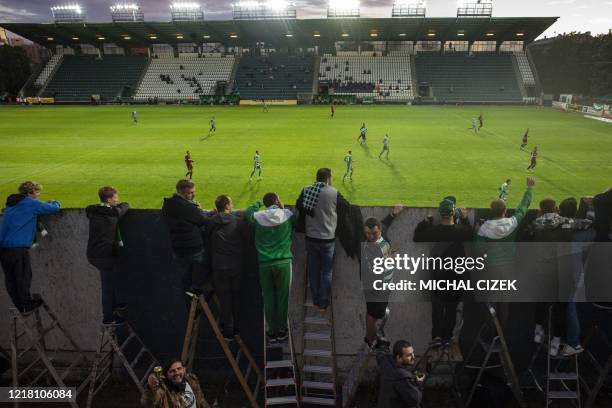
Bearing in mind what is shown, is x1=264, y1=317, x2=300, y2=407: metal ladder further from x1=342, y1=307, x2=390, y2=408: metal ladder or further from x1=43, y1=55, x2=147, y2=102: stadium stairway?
x1=43, y1=55, x2=147, y2=102: stadium stairway

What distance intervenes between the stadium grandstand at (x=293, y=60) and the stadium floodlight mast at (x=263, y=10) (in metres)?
1.06

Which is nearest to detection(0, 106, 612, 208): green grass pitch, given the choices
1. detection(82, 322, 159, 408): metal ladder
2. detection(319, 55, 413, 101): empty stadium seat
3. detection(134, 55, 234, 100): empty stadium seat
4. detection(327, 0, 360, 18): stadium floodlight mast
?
detection(82, 322, 159, 408): metal ladder

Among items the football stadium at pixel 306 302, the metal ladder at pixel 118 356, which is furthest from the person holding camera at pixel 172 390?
the metal ladder at pixel 118 356

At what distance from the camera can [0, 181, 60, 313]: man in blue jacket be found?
543cm

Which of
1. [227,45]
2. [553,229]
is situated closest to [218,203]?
[553,229]

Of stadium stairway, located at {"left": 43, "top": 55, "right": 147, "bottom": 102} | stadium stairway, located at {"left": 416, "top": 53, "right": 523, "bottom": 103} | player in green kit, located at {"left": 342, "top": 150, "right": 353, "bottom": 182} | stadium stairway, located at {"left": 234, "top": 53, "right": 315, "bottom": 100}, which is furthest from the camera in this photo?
stadium stairway, located at {"left": 43, "top": 55, "right": 147, "bottom": 102}

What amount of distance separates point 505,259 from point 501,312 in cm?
85

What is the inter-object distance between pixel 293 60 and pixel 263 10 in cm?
1081

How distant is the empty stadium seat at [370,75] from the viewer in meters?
69.9

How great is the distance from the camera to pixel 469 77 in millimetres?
71250

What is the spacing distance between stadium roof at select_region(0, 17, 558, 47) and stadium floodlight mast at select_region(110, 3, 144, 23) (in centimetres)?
438

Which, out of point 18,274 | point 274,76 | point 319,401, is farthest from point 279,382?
point 274,76

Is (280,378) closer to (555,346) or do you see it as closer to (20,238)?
(555,346)

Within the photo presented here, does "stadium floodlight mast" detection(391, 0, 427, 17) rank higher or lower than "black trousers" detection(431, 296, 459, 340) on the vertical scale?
higher
